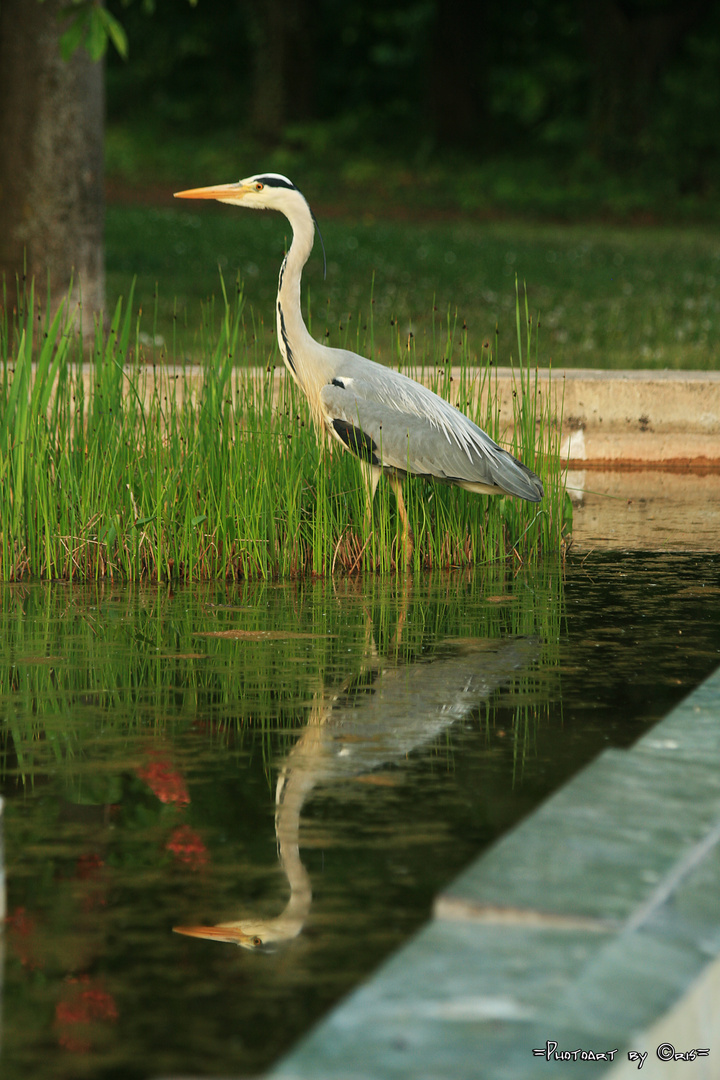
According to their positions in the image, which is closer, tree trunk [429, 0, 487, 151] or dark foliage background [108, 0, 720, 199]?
dark foliage background [108, 0, 720, 199]

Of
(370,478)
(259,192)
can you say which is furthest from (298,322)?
(370,478)

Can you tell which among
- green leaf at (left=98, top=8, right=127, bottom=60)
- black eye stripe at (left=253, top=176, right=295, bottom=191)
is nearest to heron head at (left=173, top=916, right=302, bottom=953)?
black eye stripe at (left=253, top=176, right=295, bottom=191)

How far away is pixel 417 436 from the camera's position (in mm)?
5887

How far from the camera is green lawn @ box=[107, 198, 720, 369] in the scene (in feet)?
37.0

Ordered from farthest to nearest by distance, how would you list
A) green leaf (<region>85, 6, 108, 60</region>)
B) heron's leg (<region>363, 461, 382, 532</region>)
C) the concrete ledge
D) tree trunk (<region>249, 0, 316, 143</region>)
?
tree trunk (<region>249, 0, 316, 143</region>), green leaf (<region>85, 6, 108, 60</region>), heron's leg (<region>363, 461, 382, 532</region>), the concrete ledge

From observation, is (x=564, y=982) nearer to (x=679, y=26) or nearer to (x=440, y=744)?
(x=440, y=744)

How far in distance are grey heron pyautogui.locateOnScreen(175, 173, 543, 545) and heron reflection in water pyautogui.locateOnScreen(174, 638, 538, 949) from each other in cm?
110

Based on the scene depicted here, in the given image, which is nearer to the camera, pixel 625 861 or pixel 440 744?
pixel 625 861

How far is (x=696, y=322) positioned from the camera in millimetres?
12539

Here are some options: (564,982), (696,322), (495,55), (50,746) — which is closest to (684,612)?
(50,746)

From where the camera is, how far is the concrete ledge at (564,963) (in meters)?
1.99

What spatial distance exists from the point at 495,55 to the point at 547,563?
32.3 metres

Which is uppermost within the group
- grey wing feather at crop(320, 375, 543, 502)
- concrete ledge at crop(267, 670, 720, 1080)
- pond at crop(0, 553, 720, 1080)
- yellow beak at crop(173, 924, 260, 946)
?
grey wing feather at crop(320, 375, 543, 502)

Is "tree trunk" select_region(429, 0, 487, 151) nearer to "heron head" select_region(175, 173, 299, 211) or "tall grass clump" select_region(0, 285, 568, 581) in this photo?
"heron head" select_region(175, 173, 299, 211)
